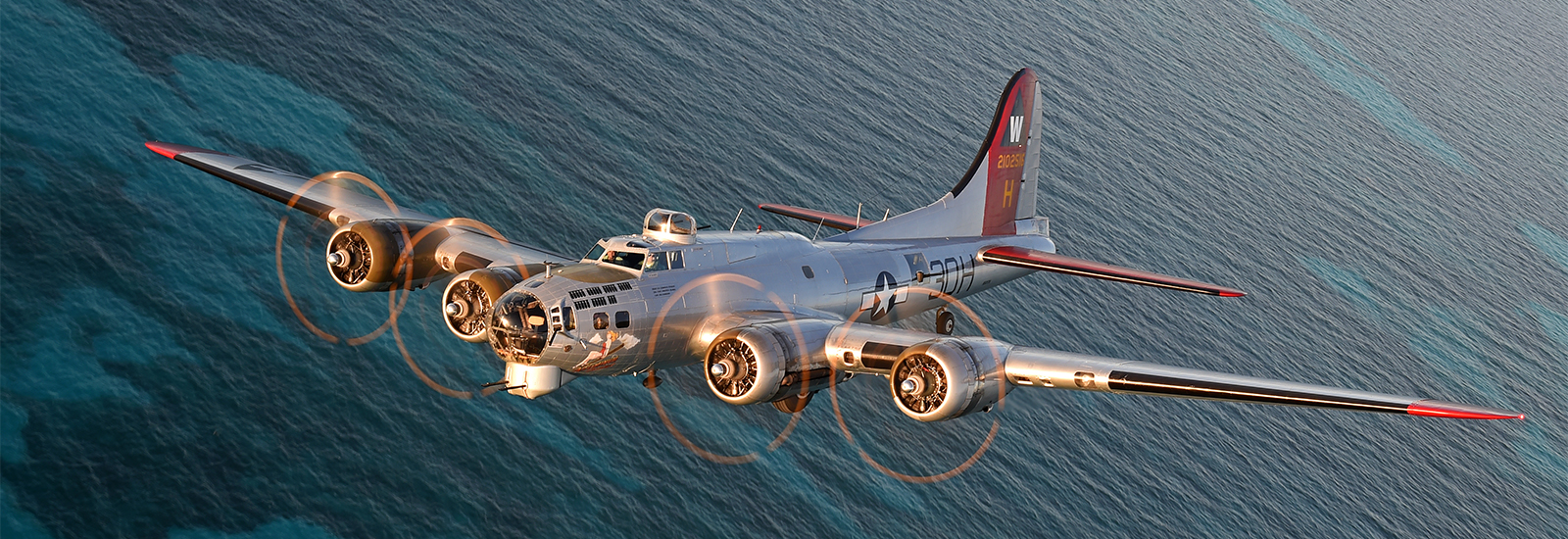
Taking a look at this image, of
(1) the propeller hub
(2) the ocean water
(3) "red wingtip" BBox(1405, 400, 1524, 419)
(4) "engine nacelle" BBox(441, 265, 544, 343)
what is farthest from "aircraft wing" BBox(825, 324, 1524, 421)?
(1) the propeller hub

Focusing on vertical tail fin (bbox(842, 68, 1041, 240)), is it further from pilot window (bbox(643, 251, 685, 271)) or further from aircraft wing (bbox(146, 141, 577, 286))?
aircraft wing (bbox(146, 141, 577, 286))

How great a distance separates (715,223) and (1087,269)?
3861 cm

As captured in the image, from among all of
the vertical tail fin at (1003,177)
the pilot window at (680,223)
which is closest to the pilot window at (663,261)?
the pilot window at (680,223)

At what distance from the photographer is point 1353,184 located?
129 metres

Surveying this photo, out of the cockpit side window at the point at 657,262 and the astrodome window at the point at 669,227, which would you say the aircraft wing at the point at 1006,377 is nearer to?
the cockpit side window at the point at 657,262

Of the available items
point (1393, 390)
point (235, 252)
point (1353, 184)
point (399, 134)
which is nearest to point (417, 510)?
point (235, 252)

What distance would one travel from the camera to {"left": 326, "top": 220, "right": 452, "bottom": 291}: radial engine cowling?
139 ft

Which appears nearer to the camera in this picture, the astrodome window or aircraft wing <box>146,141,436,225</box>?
the astrodome window

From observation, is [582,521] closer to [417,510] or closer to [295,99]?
[417,510]

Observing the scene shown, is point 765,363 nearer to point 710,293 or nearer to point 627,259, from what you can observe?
point 710,293

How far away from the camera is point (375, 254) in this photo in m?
42.3

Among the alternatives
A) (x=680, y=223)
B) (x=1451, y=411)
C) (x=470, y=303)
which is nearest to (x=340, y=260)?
(x=470, y=303)

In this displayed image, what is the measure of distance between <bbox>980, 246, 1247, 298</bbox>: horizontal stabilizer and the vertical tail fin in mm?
2219

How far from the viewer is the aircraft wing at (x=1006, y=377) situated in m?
34.8
